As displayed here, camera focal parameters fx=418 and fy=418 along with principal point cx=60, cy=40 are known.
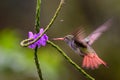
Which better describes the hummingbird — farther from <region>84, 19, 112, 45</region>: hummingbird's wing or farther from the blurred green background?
the blurred green background

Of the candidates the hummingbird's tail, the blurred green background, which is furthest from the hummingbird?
the blurred green background

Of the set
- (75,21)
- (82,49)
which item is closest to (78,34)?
(82,49)

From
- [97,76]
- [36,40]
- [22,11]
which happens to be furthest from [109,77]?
[36,40]

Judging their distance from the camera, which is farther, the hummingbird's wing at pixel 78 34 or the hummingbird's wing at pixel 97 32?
the hummingbird's wing at pixel 97 32

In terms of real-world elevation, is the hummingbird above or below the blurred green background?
below

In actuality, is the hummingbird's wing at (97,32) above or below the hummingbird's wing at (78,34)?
above

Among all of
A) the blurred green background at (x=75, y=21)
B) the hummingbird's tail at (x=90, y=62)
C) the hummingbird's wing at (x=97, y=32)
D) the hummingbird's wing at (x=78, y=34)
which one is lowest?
the hummingbird's tail at (x=90, y=62)

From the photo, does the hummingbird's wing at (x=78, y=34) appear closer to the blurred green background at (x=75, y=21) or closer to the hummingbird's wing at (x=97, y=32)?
the hummingbird's wing at (x=97, y=32)

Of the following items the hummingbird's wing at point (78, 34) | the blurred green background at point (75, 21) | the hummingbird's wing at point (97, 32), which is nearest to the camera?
the hummingbird's wing at point (78, 34)

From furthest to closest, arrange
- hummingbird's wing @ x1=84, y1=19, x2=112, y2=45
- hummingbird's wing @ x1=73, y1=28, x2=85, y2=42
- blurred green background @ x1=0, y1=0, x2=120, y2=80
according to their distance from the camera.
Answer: blurred green background @ x1=0, y1=0, x2=120, y2=80 < hummingbird's wing @ x1=84, y1=19, x2=112, y2=45 < hummingbird's wing @ x1=73, y1=28, x2=85, y2=42

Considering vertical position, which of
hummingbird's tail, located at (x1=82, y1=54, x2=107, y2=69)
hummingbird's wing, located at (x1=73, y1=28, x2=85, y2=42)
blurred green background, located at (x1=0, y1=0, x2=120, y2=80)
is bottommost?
hummingbird's tail, located at (x1=82, y1=54, x2=107, y2=69)

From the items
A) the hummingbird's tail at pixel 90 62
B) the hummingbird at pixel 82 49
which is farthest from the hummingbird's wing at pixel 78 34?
the hummingbird's tail at pixel 90 62

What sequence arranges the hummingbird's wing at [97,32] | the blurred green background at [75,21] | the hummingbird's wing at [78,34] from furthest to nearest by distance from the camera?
the blurred green background at [75,21] < the hummingbird's wing at [97,32] < the hummingbird's wing at [78,34]
